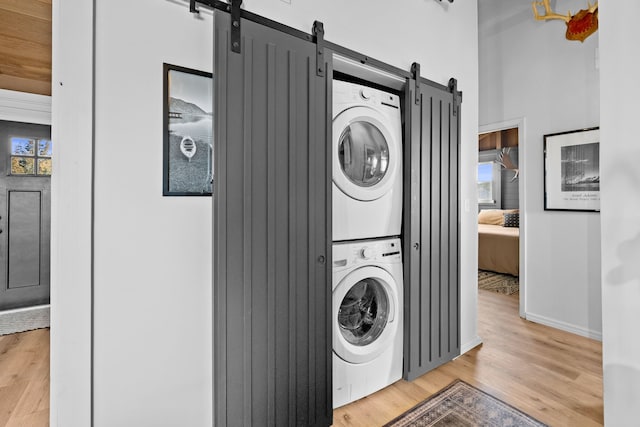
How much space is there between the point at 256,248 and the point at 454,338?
1735 mm

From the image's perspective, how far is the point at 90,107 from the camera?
3.77 ft

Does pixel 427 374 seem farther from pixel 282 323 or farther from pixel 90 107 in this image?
pixel 90 107

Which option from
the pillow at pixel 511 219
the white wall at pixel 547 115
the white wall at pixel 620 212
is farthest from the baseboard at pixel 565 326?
the white wall at pixel 620 212

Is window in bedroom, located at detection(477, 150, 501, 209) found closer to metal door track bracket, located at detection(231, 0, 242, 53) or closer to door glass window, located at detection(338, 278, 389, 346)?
door glass window, located at detection(338, 278, 389, 346)

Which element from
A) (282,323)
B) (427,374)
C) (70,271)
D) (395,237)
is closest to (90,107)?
(70,271)

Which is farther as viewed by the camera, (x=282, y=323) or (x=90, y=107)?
(x=282, y=323)

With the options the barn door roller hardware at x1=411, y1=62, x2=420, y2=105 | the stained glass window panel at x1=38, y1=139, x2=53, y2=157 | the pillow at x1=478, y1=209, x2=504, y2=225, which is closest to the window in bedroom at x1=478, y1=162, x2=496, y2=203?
the pillow at x1=478, y1=209, x2=504, y2=225

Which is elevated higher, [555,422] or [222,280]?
[222,280]

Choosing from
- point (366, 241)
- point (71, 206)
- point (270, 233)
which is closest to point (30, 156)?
point (71, 206)

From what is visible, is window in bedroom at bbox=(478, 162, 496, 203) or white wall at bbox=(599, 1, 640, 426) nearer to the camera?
white wall at bbox=(599, 1, 640, 426)

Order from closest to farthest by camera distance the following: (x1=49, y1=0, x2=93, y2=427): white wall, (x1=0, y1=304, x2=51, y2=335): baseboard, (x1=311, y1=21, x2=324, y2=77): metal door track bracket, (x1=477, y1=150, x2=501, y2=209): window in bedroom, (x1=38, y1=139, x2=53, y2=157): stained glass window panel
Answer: (x1=49, y1=0, x2=93, y2=427): white wall, (x1=311, y1=21, x2=324, y2=77): metal door track bracket, (x1=0, y1=304, x2=51, y2=335): baseboard, (x1=38, y1=139, x2=53, y2=157): stained glass window panel, (x1=477, y1=150, x2=501, y2=209): window in bedroom

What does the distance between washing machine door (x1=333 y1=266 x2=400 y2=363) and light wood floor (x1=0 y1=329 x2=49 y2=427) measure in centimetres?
168

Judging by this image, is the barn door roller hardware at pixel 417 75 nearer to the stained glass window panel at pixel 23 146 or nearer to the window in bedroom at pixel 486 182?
the stained glass window panel at pixel 23 146

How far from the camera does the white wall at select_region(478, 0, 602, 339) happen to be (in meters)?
2.70
